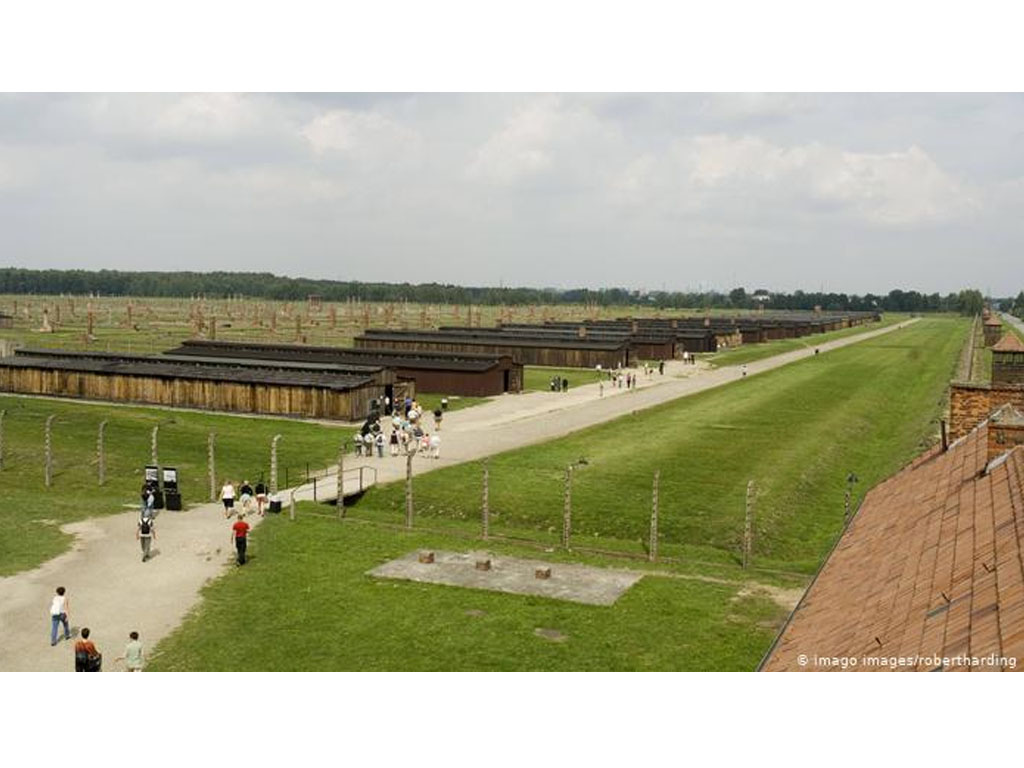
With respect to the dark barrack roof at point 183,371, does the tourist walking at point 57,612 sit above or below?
below

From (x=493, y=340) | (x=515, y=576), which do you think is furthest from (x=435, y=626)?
(x=493, y=340)

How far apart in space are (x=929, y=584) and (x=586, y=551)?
16404 millimetres

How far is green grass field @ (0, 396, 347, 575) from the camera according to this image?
103 ft

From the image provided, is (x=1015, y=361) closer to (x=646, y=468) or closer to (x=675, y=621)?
(x=646, y=468)

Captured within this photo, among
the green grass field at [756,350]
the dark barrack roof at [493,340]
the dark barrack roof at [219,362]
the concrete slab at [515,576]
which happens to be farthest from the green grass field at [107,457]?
the green grass field at [756,350]

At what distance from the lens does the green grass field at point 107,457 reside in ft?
103

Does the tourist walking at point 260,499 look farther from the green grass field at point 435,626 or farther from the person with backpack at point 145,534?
the green grass field at point 435,626

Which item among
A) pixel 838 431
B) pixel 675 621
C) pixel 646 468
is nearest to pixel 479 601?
pixel 675 621

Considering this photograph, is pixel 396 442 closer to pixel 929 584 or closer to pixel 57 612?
pixel 57 612

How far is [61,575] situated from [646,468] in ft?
80.8

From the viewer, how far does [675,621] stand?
22766 millimetres

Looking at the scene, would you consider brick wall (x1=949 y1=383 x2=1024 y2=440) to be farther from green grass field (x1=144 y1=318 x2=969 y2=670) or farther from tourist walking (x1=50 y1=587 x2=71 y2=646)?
tourist walking (x1=50 y1=587 x2=71 y2=646)

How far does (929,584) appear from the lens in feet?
45.0

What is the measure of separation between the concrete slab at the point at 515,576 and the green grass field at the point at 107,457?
36.1 ft
